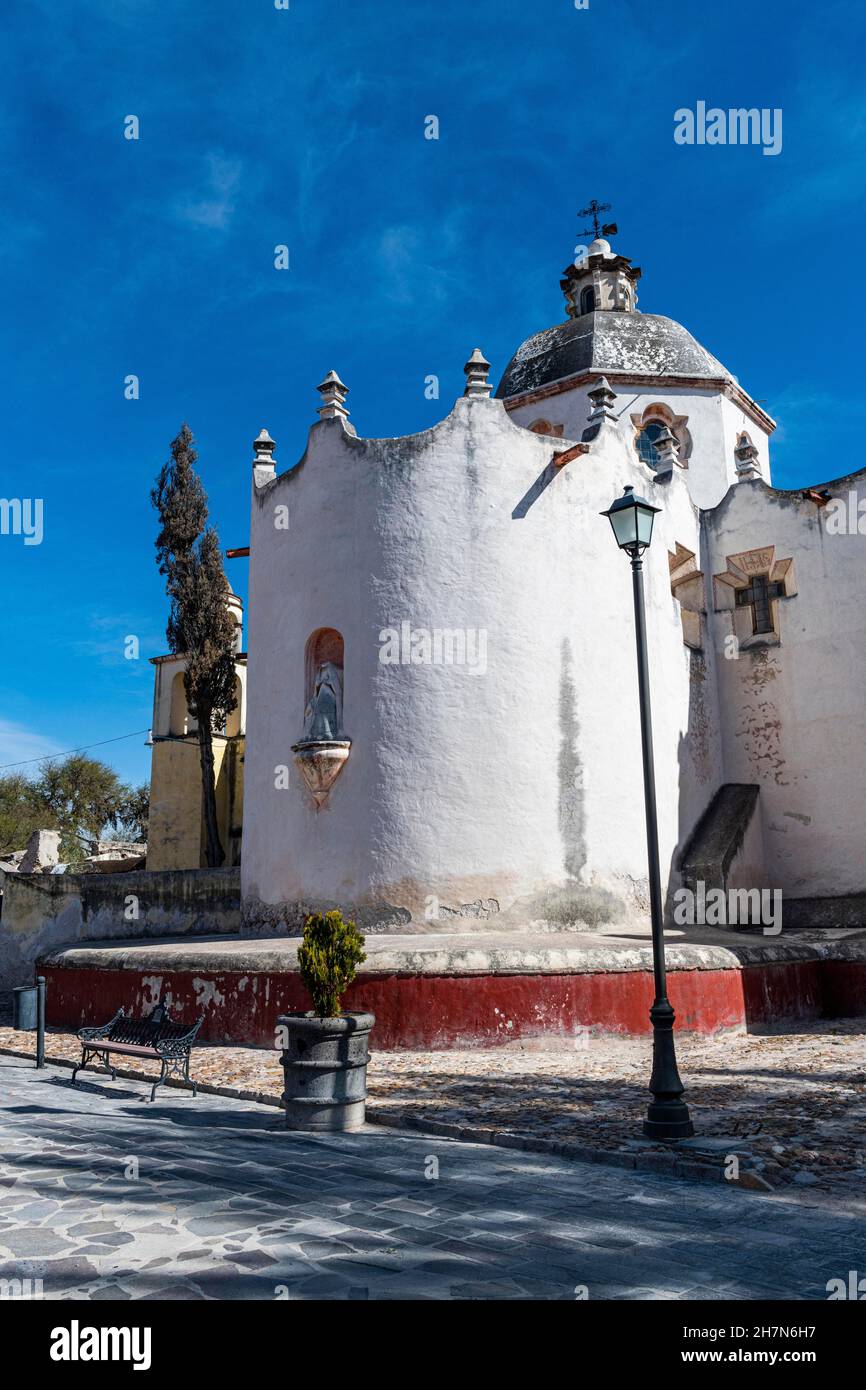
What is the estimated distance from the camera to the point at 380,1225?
17.8ft

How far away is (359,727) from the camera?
598 inches

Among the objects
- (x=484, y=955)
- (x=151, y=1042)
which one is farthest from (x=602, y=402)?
(x=151, y=1042)

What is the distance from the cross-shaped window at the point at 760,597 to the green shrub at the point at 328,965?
12.3 metres

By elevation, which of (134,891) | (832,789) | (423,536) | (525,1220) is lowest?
(525,1220)

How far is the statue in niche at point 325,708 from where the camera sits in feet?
50.5

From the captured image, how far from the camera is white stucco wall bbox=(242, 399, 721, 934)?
14.7m

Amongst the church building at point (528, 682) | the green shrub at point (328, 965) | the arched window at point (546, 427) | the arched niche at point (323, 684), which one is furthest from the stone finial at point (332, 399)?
the green shrub at point (328, 965)

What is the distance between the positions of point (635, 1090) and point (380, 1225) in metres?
4.58

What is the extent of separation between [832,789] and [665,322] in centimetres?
1234

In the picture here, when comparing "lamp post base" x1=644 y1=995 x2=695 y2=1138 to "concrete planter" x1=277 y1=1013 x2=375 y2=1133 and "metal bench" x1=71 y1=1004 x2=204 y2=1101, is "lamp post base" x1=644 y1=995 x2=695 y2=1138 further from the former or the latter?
"metal bench" x1=71 y1=1004 x2=204 y2=1101
